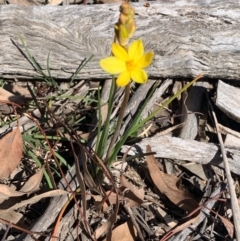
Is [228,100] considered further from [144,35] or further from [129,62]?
[129,62]

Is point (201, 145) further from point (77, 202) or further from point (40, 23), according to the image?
point (40, 23)

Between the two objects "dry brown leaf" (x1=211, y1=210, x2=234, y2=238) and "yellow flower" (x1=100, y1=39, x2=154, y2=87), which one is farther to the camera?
"dry brown leaf" (x1=211, y1=210, x2=234, y2=238)

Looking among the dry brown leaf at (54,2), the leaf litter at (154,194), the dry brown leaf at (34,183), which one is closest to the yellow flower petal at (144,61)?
the leaf litter at (154,194)

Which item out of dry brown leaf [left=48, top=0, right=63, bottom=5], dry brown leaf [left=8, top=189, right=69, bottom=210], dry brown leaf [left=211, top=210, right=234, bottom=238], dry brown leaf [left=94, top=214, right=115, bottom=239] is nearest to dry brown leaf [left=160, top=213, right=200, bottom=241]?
dry brown leaf [left=211, top=210, right=234, bottom=238]

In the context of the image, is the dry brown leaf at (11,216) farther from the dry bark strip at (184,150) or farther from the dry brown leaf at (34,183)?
the dry bark strip at (184,150)

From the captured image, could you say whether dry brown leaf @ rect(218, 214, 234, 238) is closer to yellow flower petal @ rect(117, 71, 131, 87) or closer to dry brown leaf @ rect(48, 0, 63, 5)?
yellow flower petal @ rect(117, 71, 131, 87)

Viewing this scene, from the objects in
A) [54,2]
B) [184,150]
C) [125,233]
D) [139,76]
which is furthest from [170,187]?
[54,2]

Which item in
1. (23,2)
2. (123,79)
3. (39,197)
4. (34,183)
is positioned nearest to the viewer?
(123,79)
